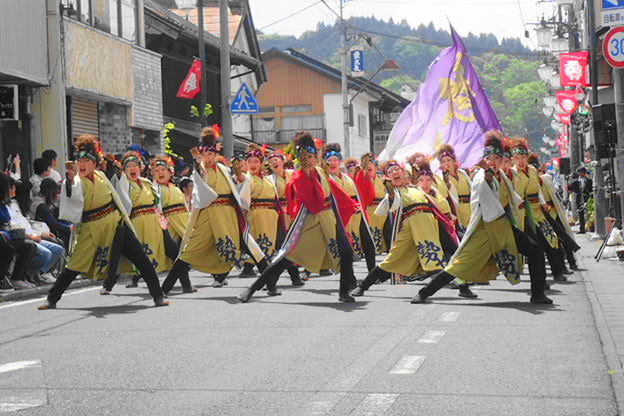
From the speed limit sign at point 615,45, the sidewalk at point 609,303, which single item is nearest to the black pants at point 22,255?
the sidewalk at point 609,303

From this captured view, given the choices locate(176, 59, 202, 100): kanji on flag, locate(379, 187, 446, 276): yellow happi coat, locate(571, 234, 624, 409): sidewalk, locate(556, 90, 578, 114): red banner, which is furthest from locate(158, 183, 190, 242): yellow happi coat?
locate(556, 90, 578, 114): red banner

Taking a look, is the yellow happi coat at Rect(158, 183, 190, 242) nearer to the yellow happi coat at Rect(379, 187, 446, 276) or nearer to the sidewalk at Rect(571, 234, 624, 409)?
the yellow happi coat at Rect(379, 187, 446, 276)

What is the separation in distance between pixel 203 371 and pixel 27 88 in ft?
54.0

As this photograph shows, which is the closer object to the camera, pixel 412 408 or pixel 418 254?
pixel 412 408

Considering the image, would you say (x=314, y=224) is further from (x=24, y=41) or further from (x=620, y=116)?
(x=24, y=41)

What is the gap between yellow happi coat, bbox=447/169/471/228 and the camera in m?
16.7

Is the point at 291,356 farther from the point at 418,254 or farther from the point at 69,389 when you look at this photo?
the point at 418,254

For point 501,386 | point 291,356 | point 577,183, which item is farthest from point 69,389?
point 577,183

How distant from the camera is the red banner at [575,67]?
36.1 metres

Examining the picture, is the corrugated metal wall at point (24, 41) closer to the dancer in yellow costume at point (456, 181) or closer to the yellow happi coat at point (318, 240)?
the dancer in yellow costume at point (456, 181)

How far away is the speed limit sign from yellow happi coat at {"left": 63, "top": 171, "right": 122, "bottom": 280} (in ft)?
28.3

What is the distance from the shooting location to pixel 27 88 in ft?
75.8

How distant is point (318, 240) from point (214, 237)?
5.47 feet

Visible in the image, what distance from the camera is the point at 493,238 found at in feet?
38.3
